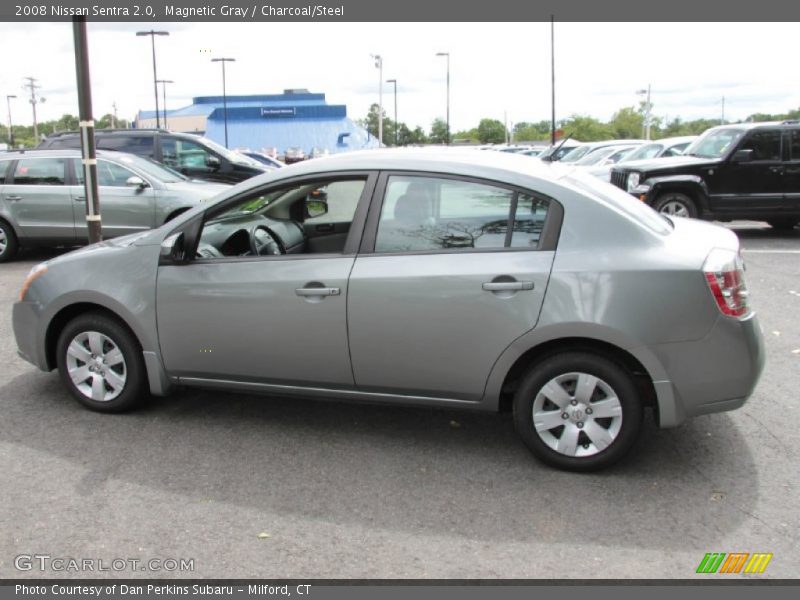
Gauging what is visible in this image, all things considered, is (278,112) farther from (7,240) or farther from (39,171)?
(7,240)

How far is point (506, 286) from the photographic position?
3.97 meters

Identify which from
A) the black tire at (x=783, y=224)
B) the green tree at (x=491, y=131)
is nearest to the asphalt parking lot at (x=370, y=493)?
the black tire at (x=783, y=224)

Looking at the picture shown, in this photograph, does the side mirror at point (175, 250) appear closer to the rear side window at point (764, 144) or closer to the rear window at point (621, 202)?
the rear window at point (621, 202)

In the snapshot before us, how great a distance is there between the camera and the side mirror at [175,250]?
181 inches

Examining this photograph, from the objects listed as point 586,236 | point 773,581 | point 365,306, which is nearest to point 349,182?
point 365,306

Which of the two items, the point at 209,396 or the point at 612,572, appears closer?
the point at 612,572

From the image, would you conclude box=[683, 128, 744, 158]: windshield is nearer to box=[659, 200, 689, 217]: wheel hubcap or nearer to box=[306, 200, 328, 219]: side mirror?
box=[659, 200, 689, 217]: wheel hubcap

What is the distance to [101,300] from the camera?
4.76m

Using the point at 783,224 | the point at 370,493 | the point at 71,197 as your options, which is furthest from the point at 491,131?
A: the point at 370,493

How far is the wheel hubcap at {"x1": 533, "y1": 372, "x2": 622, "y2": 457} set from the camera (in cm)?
396

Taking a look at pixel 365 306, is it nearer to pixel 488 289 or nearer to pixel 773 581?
pixel 488 289

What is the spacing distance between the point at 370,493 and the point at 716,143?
11.5m

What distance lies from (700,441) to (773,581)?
4.65 ft

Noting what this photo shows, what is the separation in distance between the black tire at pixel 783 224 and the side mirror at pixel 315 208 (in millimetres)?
11262
